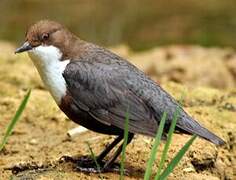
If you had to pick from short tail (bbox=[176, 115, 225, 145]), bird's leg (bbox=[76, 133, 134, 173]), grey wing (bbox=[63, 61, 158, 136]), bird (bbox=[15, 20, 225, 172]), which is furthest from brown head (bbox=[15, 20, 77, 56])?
short tail (bbox=[176, 115, 225, 145])

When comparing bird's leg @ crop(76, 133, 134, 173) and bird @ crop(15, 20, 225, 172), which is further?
bird's leg @ crop(76, 133, 134, 173)

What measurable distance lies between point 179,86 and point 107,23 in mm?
5995

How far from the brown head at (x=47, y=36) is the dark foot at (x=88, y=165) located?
2.47ft

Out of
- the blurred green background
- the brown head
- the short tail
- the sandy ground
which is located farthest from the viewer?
the blurred green background

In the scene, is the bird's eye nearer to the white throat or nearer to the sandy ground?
the white throat

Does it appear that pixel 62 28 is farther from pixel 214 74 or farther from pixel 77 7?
pixel 77 7

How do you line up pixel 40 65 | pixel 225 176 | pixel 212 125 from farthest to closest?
pixel 212 125 < pixel 225 176 < pixel 40 65

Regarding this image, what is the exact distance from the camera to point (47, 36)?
19.6 ft

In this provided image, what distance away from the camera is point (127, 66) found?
605 centimetres

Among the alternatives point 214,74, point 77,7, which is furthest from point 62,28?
point 77,7

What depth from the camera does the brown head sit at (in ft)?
19.4

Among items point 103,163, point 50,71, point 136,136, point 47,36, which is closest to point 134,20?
→ point 136,136

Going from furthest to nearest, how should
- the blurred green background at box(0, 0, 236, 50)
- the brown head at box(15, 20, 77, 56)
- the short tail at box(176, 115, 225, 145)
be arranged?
the blurred green background at box(0, 0, 236, 50) → the brown head at box(15, 20, 77, 56) → the short tail at box(176, 115, 225, 145)

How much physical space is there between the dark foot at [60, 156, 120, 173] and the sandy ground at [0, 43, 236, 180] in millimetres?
42
